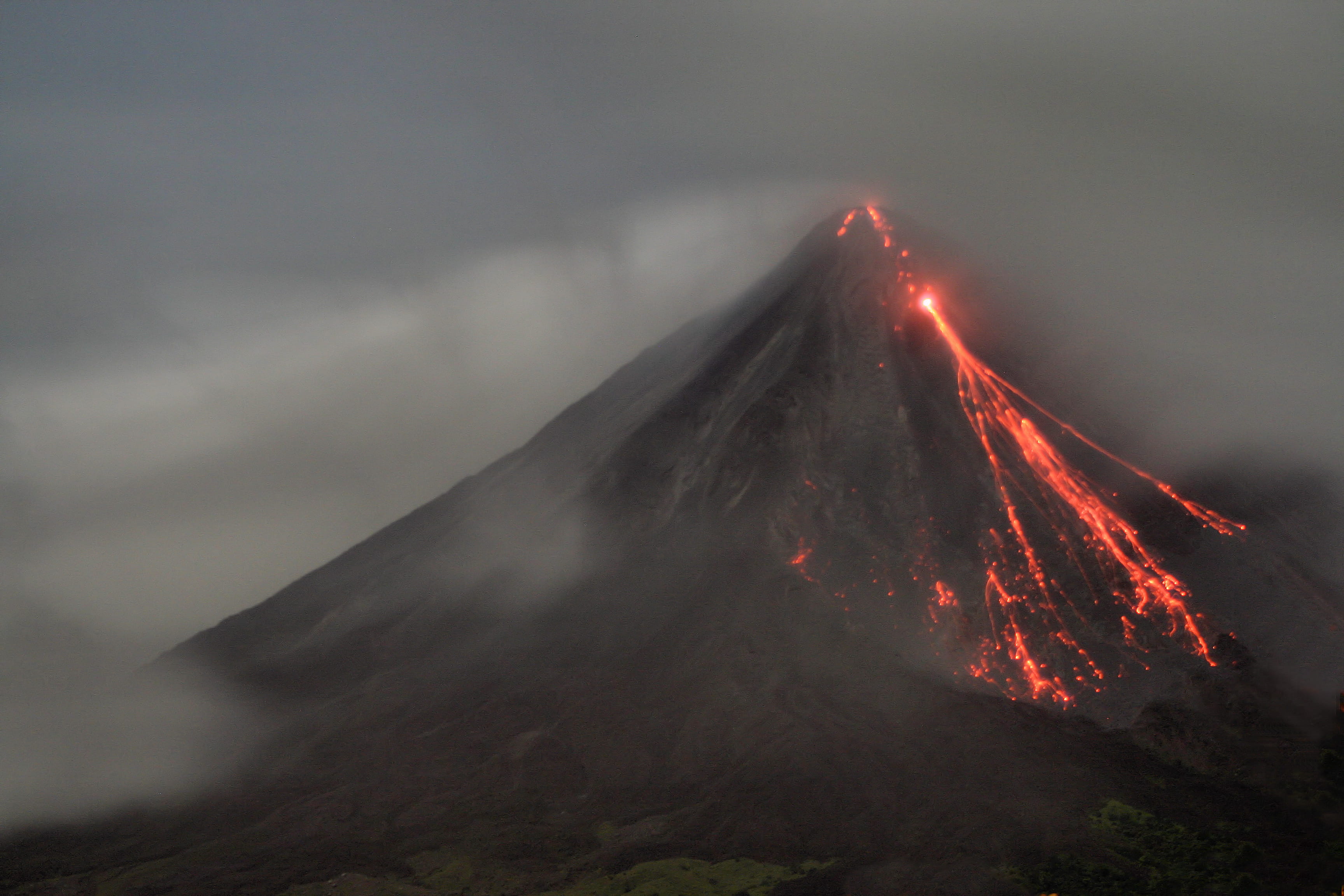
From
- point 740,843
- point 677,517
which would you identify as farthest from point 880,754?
point 677,517

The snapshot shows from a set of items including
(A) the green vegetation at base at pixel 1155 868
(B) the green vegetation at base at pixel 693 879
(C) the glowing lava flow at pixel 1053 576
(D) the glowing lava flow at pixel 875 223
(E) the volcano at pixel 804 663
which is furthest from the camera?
(D) the glowing lava flow at pixel 875 223

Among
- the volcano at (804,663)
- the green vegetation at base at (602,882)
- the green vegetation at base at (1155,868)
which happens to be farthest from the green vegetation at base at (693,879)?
the green vegetation at base at (1155,868)

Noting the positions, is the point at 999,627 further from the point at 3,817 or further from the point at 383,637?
the point at 3,817

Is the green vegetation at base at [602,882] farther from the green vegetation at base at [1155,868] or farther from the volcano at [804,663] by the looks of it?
the green vegetation at base at [1155,868]

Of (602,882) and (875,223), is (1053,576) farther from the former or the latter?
(875,223)

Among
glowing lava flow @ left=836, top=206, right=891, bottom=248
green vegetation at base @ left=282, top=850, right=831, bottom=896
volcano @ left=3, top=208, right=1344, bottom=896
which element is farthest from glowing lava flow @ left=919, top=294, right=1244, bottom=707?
glowing lava flow @ left=836, top=206, right=891, bottom=248

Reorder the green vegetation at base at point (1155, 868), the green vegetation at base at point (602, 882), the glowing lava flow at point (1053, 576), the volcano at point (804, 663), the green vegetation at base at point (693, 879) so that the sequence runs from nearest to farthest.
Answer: the green vegetation at base at point (1155, 868), the green vegetation at base at point (693, 879), the green vegetation at base at point (602, 882), the volcano at point (804, 663), the glowing lava flow at point (1053, 576)

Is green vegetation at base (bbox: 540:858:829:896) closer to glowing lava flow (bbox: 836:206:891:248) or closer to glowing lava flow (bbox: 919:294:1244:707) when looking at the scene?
glowing lava flow (bbox: 919:294:1244:707)
